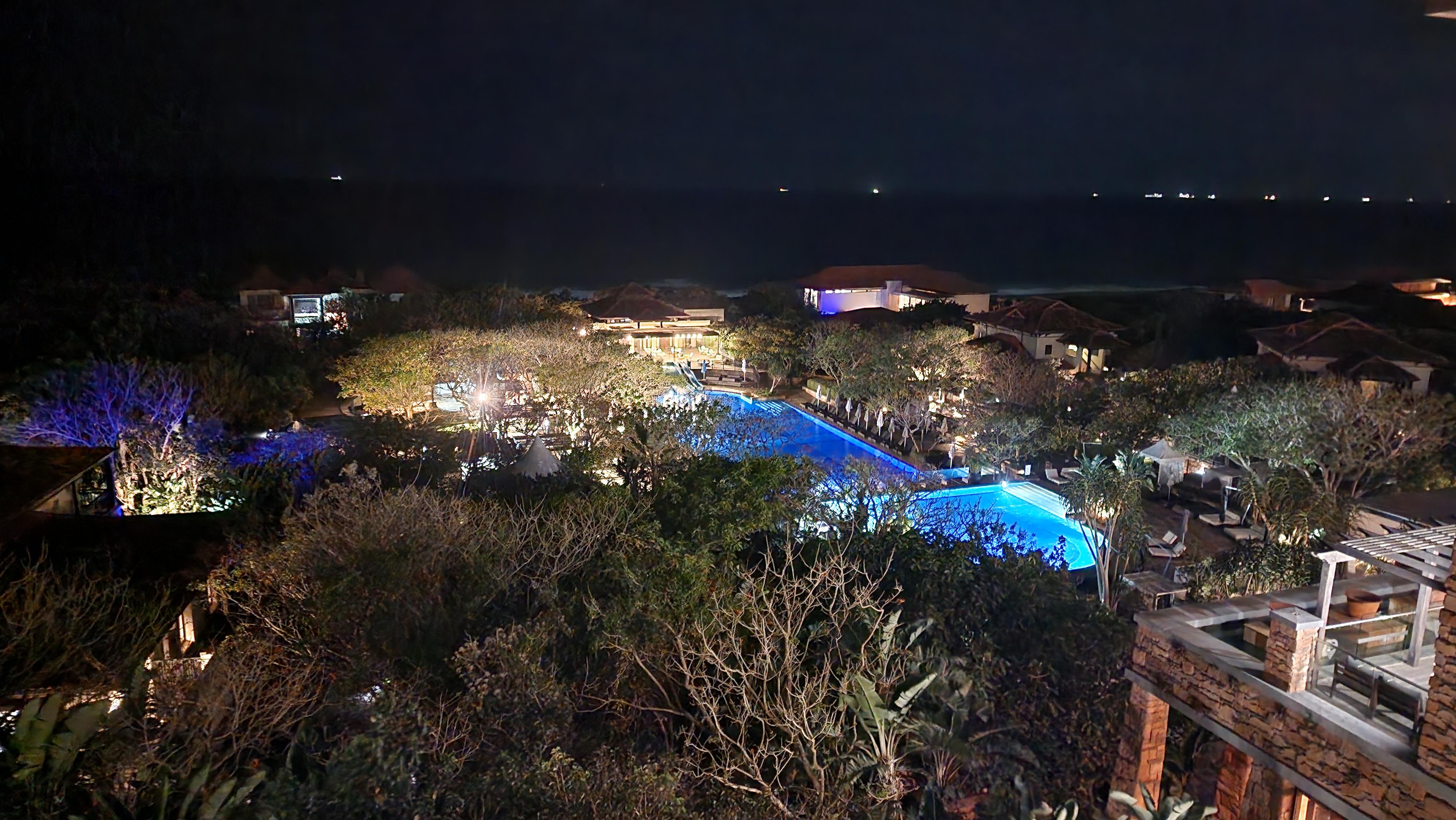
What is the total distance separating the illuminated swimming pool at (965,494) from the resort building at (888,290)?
50.4 ft

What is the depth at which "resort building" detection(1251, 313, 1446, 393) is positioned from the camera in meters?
19.7

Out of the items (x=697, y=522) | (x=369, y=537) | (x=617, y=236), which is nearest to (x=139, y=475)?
(x=369, y=537)

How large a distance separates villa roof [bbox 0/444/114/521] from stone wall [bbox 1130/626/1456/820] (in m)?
10.6

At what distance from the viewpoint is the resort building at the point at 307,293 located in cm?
3231

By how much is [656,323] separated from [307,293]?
14.2 meters

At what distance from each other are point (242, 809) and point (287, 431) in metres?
13.3

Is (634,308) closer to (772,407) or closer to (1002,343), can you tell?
(772,407)

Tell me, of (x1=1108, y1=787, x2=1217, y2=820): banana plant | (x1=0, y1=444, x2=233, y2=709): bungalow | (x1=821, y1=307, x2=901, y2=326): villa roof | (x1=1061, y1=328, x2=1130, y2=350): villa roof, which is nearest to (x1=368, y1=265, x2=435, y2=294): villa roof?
(x1=821, y1=307, x2=901, y2=326): villa roof

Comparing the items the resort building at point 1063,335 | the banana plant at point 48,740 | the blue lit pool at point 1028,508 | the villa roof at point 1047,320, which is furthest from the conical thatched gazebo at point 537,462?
the villa roof at point 1047,320

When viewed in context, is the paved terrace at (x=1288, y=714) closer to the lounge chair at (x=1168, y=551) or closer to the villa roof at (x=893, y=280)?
the lounge chair at (x=1168, y=551)

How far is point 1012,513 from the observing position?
620 inches

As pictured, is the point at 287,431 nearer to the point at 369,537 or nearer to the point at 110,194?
the point at 369,537

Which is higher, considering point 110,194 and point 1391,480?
point 110,194

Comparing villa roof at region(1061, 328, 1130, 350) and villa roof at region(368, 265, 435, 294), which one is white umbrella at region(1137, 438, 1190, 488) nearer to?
villa roof at region(1061, 328, 1130, 350)
